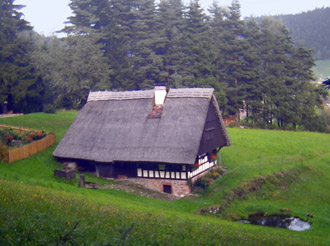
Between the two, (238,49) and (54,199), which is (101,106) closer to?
(54,199)

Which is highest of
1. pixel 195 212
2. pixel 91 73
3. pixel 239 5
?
pixel 239 5

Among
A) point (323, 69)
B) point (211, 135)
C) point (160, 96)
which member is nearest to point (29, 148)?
point (160, 96)

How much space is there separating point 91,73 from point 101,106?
62.6 feet

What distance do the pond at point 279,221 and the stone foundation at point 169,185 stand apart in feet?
15.0

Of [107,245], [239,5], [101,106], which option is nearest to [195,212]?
[101,106]

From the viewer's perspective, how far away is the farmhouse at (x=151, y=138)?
27.1 meters

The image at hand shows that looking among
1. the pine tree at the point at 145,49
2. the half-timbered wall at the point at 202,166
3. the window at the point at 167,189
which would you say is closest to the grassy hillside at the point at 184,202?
the half-timbered wall at the point at 202,166

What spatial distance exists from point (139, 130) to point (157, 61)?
24.5m

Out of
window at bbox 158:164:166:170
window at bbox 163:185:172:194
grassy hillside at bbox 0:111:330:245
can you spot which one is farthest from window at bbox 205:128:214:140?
window at bbox 163:185:172:194

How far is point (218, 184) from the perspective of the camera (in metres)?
28.1

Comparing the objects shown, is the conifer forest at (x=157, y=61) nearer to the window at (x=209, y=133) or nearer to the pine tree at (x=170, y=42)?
the pine tree at (x=170, y=42)

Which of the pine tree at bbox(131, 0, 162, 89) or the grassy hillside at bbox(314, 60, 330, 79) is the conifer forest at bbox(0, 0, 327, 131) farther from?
the grassy hillside at bbox(314, 60, 330, 79)

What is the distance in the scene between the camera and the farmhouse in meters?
27.1

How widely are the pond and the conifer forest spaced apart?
26249 millimetres
